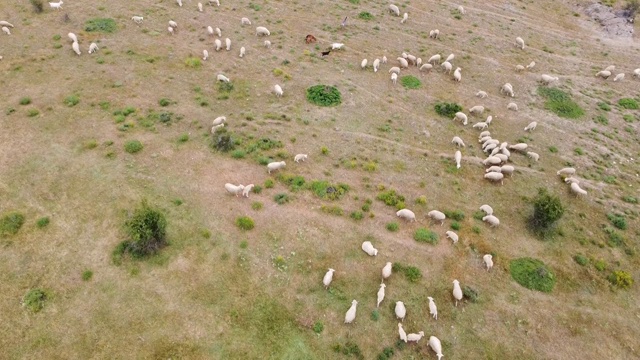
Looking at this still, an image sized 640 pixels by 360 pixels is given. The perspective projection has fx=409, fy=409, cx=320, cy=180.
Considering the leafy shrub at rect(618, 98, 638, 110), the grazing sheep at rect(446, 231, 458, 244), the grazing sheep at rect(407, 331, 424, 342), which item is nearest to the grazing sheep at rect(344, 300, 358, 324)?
the grazing sheep at rect(407, 331, 424, 342)

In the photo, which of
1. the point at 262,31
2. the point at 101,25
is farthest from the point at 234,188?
the point at 101,25

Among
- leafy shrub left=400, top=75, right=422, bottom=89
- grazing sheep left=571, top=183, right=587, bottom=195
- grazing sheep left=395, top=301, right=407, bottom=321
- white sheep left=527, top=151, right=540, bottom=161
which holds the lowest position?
grazing sheep left=395, top=301, right=407, bottom=321

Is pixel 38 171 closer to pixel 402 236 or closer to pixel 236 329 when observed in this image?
pixel 236 329

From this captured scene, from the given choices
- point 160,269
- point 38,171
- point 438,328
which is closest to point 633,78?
point 438,328

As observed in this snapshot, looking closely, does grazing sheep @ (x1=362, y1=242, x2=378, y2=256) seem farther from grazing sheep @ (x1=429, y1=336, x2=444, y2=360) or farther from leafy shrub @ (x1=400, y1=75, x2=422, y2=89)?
leafy shrub @ (x1=400, y1=75, x2=422, y2=89)

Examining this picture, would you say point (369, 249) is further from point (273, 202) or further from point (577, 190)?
point (577, 190)

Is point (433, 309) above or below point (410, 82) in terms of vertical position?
below
